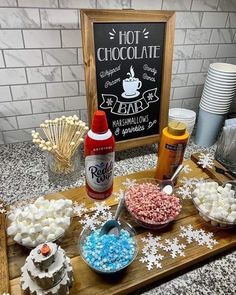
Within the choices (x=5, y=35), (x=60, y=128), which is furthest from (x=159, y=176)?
(x=5, y=35)

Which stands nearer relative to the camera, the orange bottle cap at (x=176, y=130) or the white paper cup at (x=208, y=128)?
the orange bottle cap at (x=176, y=130)

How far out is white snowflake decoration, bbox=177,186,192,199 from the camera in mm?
854

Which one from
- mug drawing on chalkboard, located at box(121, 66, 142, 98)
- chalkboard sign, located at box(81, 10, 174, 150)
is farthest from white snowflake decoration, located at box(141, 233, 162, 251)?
mug drawing on chalkboard, located at box(121, 66, 142, 98)

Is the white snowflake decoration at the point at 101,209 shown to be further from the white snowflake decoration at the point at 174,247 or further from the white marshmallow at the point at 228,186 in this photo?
the white marshmallow at the point at 228,186

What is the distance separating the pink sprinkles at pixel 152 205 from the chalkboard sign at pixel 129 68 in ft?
1.09

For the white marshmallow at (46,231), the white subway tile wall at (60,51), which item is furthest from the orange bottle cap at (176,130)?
the white subway tile wall at (60,51)

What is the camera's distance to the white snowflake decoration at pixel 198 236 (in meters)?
0.70

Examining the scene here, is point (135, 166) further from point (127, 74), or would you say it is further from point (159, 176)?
point (127, 74)

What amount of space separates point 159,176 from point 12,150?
718 millimetres

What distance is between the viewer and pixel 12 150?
1193 mm

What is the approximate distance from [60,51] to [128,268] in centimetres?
92

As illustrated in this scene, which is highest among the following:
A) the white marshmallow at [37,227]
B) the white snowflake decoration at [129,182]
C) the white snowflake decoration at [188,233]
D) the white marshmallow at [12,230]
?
the white marshmallow at [37,227]

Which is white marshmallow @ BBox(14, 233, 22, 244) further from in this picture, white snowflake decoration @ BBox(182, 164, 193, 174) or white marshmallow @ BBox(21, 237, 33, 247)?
white snowflake decoration @ BBox(182, 164, 193, 174)

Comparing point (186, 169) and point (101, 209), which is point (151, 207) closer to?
point (101, 209)
